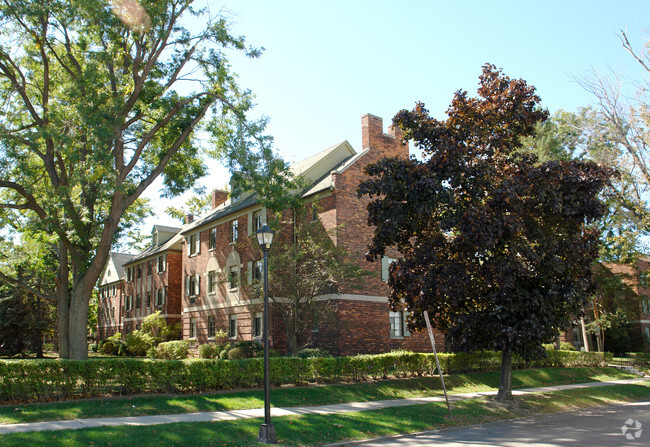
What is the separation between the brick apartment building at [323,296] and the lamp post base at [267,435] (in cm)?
1219

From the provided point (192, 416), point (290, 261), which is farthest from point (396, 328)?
point (192, 416)

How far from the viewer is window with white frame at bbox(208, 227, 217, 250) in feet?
108

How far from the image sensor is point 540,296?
47.4ft

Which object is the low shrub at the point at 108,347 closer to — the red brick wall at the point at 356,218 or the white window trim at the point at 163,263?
the white window trim at the point at 163,263

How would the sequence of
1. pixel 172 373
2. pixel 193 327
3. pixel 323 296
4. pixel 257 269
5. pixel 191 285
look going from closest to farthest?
pixel 172 373 < pixel 323 296 < pixel 257 269 < pixel 193 327 < pixel 191 285

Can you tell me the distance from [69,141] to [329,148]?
16714mm

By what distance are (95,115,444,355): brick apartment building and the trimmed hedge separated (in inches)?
162

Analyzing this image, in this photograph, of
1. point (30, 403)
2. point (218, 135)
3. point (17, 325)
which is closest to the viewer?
point (30, 403)

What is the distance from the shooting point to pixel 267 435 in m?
10.0

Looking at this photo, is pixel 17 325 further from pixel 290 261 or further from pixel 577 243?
pixel 577 243

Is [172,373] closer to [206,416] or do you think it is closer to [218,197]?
[206,416]

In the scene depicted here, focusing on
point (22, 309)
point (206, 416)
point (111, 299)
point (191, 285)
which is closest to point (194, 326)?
point (191, 285)

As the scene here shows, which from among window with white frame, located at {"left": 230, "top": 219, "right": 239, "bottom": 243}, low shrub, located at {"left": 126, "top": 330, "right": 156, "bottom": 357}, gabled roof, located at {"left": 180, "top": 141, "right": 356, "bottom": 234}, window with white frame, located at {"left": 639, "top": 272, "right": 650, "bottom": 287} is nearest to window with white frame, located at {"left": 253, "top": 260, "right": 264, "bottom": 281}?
window with white frame, located at {"left": 230, "top": 219, "right": 239, "bottom": 243}

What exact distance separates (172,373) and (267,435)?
6160 millimetres
